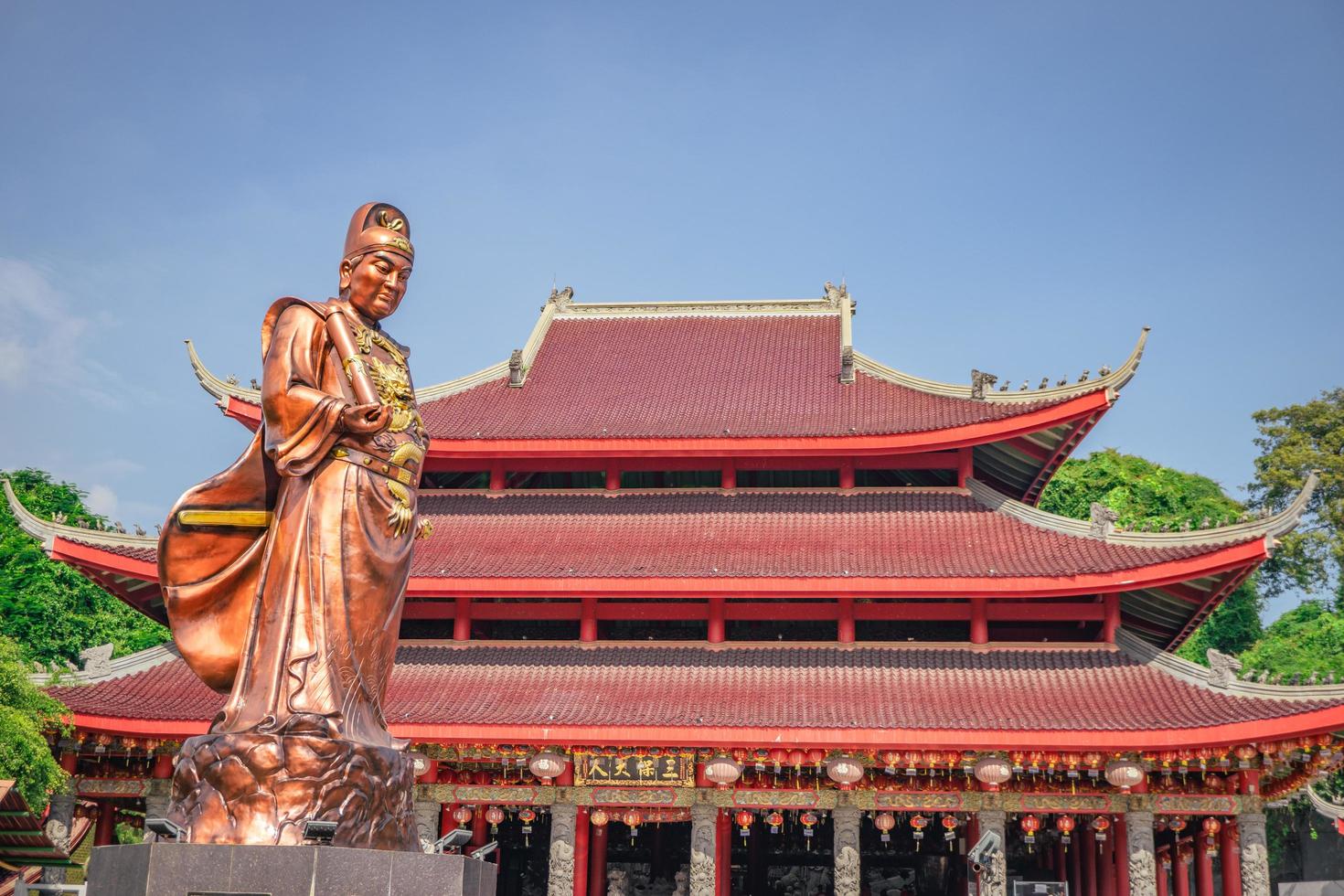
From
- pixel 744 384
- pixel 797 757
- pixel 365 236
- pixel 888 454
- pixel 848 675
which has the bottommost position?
pixel 797 757

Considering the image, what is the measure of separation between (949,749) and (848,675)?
2.50m

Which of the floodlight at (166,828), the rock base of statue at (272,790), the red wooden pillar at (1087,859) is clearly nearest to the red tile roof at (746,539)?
the red wooden pillar at (1087,859)

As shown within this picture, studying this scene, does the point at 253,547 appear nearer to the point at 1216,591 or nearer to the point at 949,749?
the point at 949,749

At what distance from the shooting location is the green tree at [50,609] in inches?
1446

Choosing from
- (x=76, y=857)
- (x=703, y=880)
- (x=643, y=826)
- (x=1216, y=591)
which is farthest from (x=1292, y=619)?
(x=76, y=857)

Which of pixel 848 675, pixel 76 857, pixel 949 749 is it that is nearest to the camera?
pixel 949 749

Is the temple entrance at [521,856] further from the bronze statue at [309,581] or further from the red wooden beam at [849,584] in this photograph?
the bronze statue at [309,581]

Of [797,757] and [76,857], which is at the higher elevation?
[797,757]

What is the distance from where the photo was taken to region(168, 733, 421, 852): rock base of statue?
7.20 m

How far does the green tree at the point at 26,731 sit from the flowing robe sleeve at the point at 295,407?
12.4 m

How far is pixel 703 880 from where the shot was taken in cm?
1970

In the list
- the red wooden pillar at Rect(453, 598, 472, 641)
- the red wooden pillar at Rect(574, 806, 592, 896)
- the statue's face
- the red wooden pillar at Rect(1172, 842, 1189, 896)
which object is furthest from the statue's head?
the red wooden pillar at Rect(1172, 842, 1189, 896)

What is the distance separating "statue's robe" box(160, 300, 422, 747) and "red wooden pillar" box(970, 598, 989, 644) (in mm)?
15287

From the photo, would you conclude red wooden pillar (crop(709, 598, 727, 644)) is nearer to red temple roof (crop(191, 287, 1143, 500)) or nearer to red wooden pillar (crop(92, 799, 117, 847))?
red temple roof (crop(191, 287, 1143, 500))
